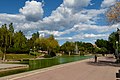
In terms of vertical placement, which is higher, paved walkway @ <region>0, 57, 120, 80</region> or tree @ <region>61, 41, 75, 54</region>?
tree @ <region>61, 41, 75, 54</region>

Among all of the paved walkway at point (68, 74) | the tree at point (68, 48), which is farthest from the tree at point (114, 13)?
the tree at point (68, 48)

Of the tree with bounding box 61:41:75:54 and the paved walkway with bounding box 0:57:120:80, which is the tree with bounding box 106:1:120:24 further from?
the tree with bounding box 61:41:75:54

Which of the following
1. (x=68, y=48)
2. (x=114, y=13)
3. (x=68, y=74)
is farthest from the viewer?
(x=68, y=48)

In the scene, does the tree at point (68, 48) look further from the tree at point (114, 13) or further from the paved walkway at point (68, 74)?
the paved walkway at point (68, 74)

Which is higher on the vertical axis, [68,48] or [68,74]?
[68,48]

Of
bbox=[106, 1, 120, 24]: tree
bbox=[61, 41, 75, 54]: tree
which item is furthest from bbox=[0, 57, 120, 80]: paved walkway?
bbox=[61, 41, 75, 54]: tree

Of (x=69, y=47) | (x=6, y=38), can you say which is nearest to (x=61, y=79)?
(x=6, y=38)

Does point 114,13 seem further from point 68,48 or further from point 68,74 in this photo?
point 68,48

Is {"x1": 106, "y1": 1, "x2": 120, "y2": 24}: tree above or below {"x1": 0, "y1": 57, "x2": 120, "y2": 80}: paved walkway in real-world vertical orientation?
above

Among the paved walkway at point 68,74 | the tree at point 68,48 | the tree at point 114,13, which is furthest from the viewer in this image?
the tree at point 68,48

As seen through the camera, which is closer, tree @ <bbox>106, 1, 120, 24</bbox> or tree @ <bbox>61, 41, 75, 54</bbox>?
tree @ <bbox>106, 1, 120, 24</bbox>

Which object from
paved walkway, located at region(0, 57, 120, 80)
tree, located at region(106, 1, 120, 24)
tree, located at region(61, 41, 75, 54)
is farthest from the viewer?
tree, located at region(61, 41, 75, 54)

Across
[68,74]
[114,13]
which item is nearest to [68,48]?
[114,13]

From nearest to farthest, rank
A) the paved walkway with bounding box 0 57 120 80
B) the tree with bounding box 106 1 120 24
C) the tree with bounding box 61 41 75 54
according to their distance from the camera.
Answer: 1. the paved walkway with bounding box 0 57 120 80
2. the tree with bounding box 106 1 120 24
3. the tree with bounding box 61 41 75 54
